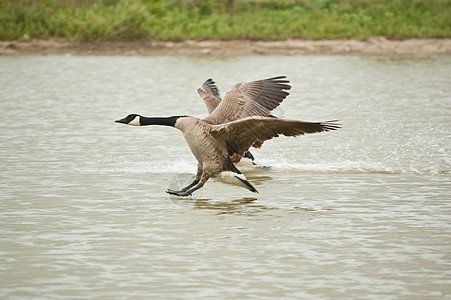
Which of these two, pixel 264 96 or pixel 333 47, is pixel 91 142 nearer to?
pixel 264 96

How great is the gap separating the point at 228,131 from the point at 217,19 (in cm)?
1793

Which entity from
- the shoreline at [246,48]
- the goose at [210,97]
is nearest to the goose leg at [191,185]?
the goose at [210,97]

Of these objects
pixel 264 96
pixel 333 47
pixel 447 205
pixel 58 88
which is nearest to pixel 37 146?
pixel 264 96

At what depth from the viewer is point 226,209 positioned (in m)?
7.61

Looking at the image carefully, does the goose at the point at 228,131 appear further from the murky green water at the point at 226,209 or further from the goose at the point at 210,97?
the goose at the point at 210,97

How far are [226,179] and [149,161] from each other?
101 inches

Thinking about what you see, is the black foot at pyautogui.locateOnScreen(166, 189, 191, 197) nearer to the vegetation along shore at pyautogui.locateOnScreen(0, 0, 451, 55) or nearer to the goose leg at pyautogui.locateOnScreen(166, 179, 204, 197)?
the goose leg at pyautogui.locateOnScreen(166, 179, 204, 197)

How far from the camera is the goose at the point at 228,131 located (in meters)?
7.12

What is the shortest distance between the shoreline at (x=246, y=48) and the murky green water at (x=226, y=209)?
749cm

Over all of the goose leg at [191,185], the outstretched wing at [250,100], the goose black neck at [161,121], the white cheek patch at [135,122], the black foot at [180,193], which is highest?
the outstretched wing at [250,100]

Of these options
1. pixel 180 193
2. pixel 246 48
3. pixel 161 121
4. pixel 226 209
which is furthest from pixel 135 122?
pixel 246 48

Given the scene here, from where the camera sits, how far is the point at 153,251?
6.16 m

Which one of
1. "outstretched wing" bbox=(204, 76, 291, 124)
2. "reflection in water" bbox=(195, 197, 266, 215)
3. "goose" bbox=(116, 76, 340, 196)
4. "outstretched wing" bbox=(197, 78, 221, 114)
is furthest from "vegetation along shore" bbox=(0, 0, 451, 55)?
"reflection in water" bbox=(195, 197, 266, 215)

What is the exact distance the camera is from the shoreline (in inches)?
907
